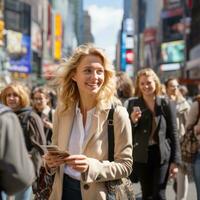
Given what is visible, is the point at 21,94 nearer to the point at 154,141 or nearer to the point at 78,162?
the point at 154,141

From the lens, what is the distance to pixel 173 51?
94.8 meters

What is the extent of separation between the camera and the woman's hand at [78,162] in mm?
2980

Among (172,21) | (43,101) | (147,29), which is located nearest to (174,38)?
(172,21)

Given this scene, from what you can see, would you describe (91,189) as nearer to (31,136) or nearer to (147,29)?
(31,136)

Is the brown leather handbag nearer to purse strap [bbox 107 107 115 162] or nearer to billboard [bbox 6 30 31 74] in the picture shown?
purse strap [bbox 107 107 115 162]

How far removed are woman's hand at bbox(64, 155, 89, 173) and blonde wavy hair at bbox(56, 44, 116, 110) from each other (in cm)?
45

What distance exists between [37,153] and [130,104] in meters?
1.10

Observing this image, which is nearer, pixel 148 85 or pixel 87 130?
pixel 87 130

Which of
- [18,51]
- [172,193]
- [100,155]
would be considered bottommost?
[172,193]

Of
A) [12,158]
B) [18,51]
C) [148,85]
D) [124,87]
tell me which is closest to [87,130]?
[12,158]

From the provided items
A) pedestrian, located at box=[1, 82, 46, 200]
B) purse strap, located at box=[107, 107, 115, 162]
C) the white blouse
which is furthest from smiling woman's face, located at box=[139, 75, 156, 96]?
purse strap, located at box=[107, 107, 115, 162]

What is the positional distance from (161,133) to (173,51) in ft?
298

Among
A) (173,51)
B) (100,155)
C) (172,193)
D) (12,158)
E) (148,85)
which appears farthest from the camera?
(173,51)

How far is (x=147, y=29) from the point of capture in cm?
12644
